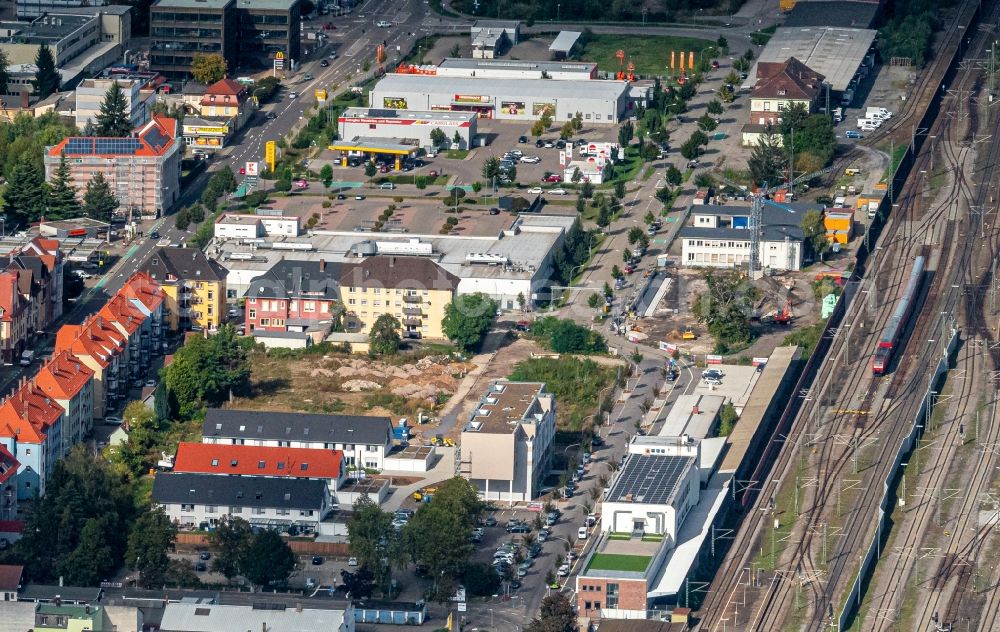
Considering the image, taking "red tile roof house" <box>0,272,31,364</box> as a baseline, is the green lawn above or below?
above

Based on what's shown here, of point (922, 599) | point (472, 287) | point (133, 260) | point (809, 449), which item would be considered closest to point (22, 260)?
point (133, 260)

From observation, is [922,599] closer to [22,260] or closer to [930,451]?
[930,451]

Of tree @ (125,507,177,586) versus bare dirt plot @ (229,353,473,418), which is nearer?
tree @ (125,507,177,586)

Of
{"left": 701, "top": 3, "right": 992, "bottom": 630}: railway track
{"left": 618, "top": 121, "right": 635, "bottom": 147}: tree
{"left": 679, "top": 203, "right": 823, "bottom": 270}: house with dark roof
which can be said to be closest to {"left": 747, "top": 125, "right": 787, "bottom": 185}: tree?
{"left": 679, "top": 203, "right": 823, "bottom": 270}: house with dark roof

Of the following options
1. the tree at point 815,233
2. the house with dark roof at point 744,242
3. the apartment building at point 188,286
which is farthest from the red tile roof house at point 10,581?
the tree at point 815,233

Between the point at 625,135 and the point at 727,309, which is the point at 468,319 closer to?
the point at 727,309

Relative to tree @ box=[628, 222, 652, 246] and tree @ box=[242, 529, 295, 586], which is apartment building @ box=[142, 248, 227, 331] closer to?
tree @ box=[628, 222, 652, 246]

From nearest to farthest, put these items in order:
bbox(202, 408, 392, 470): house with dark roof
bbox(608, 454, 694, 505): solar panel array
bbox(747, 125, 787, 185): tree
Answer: bbox(608, 454, 694, 505): solar panel array → bbox(202, 408, 392, 470): house with dark roof → bbox(747, 125, 787, 185): tree
